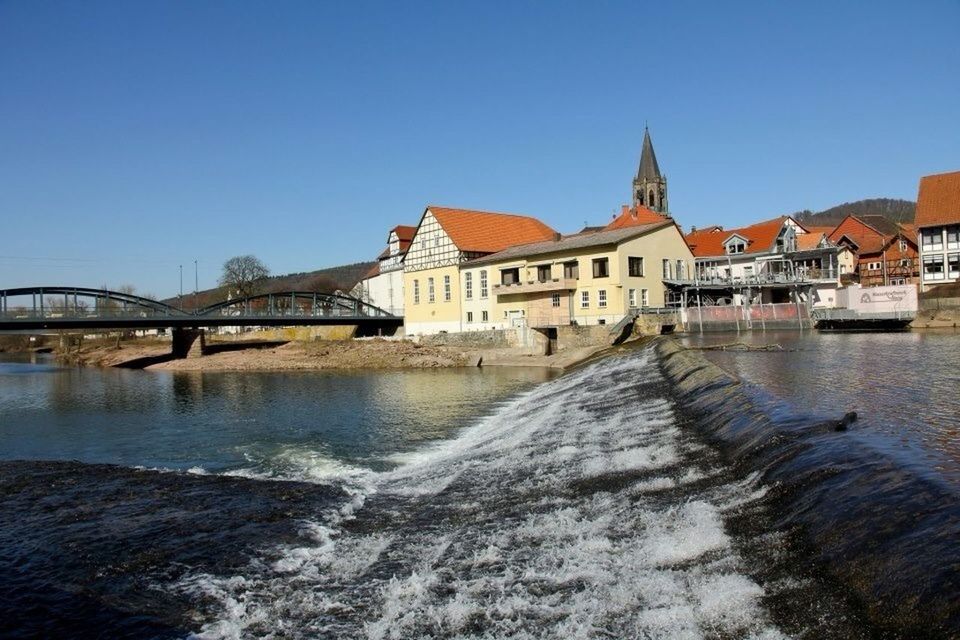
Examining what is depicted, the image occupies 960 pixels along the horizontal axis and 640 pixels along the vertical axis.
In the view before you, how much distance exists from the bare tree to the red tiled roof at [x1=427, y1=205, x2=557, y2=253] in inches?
1714

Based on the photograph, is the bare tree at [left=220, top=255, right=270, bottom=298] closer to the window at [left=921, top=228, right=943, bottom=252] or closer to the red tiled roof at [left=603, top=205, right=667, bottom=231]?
the red tiled roof at [left=603, top=205, right=667, bottom=231]

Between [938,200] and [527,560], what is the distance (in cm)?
6486

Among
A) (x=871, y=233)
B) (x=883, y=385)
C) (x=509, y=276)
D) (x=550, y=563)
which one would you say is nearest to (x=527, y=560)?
(x=550, y=563)

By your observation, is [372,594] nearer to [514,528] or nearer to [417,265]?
[514,528]

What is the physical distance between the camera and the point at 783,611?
537 cm

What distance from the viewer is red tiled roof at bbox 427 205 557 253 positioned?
5884 cm

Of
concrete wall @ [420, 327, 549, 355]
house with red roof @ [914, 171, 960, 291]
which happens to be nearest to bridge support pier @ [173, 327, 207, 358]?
concrete wall @ [420, 327, 549, 355]

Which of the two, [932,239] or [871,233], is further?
[871,233]

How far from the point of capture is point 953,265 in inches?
2178

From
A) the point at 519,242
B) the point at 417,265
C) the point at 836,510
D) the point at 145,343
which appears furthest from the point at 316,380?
the point at 145,343

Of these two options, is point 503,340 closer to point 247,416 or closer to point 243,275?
point 247,416

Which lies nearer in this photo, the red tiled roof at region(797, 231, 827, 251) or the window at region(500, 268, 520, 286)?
the window at region(500, 268, 520, 286)

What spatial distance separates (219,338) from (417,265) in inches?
1337

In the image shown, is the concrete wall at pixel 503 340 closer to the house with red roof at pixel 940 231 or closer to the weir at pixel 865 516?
the house with red roof at pixel 940 231
